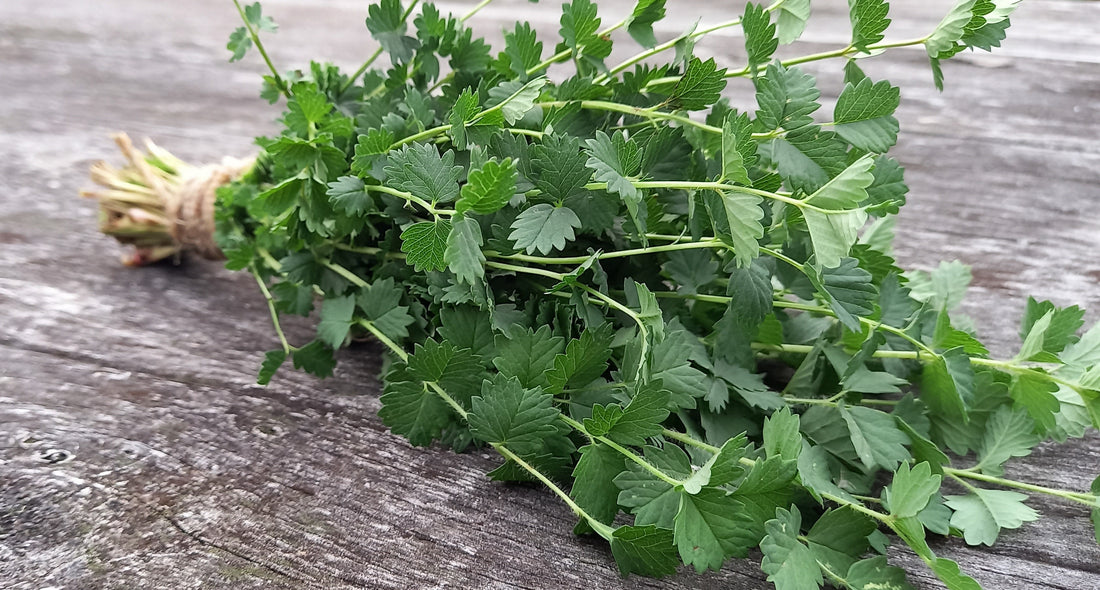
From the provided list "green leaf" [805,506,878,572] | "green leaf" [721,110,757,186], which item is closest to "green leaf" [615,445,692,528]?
"green leaf" [805,506,878,572]

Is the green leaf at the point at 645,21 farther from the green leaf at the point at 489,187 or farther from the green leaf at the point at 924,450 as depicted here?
the green leaf at the point at 924,450

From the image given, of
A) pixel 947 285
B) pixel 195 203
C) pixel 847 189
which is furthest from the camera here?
pixel 195 203

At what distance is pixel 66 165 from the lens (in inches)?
53.1

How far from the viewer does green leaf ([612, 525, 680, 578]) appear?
23.1 inches

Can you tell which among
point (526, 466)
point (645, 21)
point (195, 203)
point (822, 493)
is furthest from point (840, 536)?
point (195, 203)

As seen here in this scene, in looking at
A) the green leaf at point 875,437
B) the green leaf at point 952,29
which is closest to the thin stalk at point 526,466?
the green leaf at point 875,437

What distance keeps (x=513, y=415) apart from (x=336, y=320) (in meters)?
0.26

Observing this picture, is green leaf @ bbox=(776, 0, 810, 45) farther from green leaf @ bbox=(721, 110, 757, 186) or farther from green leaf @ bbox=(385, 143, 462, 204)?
green leaf @ bbox=(385, 143, 462, 204)

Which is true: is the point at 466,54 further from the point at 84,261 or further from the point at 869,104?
the point at 84,261

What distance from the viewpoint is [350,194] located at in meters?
0.70

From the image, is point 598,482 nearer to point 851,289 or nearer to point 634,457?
point 634,457

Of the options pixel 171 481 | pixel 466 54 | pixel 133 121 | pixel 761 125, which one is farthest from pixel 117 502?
pixel 133 121

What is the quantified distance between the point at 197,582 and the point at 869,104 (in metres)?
0.65

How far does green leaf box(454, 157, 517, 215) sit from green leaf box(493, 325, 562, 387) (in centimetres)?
12
